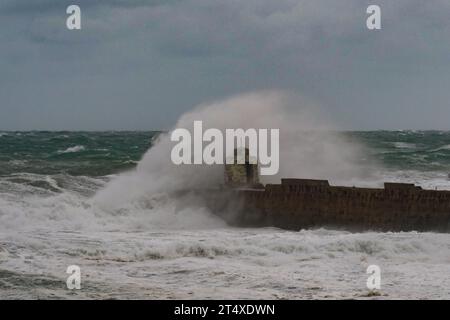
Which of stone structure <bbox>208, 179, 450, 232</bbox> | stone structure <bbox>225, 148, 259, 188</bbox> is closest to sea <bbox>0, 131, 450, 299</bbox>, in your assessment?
stone structure <bbox>208, 179, 450, 232</bbox>

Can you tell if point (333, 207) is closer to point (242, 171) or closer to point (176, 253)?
point (242, 171)

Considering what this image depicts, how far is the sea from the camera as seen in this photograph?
7418 mm

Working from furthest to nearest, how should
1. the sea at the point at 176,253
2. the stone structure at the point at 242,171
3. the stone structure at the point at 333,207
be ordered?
the stone structure at the point at 242,171, the stone structure at the point at 333,207, the sea at the point at 176,253

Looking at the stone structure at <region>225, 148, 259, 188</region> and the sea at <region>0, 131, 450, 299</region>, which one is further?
the stone structure at <region>225, 148, 259, 188</region>

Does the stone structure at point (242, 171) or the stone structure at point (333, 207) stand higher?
the stone structure at point (242, 171)

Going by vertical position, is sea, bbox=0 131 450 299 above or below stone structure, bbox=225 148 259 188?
below

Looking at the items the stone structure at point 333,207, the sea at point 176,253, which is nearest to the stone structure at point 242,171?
the stone structure at point 333,207

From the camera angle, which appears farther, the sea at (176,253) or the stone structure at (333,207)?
the stone structure at (333,207)

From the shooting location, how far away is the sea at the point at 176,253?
24.3 ft

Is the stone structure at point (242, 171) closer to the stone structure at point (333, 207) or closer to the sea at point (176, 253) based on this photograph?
the stone structure at point (333, 207)

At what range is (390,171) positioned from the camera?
1032 inches

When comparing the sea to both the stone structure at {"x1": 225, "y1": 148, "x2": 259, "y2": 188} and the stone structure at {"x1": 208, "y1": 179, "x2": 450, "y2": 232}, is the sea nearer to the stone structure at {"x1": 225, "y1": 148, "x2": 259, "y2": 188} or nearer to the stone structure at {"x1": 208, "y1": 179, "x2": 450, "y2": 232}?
the stone structure at {"x1": 208, "y1": 179, "x2": 450, "y2": 232}

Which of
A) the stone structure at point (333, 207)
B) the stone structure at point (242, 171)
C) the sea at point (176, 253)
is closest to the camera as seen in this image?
the sea at point (176, 253)

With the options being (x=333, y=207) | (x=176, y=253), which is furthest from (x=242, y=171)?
(x=176, y=253)
